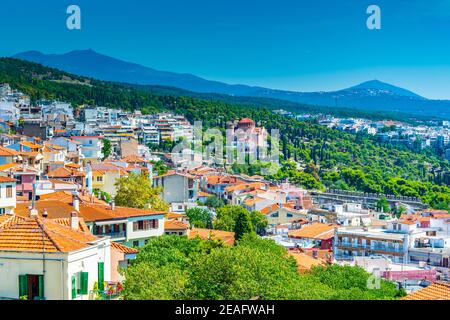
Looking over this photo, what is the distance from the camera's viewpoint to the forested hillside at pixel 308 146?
40281 millimetres

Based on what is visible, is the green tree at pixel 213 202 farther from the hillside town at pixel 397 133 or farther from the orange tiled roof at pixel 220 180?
the hillside town at pixel 397 133

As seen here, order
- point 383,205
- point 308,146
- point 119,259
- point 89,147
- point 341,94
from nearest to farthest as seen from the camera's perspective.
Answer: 1. point 119,259
2. point 89,147
3. point 383,205
4. point 308,146
5. point 341,94

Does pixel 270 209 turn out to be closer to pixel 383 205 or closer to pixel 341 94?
pixel 383 205

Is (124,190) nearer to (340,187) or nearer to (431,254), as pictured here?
(431,254)

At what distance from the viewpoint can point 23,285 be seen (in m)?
5.21

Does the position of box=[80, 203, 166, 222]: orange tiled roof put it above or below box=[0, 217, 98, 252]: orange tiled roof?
below

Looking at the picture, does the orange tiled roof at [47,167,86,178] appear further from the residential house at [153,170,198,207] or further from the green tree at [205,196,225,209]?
the green tree at [205,196,225,209]

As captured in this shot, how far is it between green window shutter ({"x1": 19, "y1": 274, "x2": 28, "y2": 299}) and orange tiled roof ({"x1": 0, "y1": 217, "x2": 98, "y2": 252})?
0.20 metres

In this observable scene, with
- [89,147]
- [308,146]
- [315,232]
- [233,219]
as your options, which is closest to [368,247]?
[315,232]

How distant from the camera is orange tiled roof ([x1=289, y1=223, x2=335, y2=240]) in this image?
19478 millimetres

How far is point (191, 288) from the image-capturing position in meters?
6.05

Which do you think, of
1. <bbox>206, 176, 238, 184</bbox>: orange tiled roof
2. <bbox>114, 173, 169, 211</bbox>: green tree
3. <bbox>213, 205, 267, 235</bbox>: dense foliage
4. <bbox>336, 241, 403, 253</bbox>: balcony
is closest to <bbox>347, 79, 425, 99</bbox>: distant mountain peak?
<bbox>206, 176, 238, 184</bbox>: orange tiled roof

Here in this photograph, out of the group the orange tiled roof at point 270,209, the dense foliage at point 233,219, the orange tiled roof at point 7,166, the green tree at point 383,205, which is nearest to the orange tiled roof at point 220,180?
the orange tiled roof at point 270,209

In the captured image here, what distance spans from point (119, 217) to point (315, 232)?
982 centimetres
